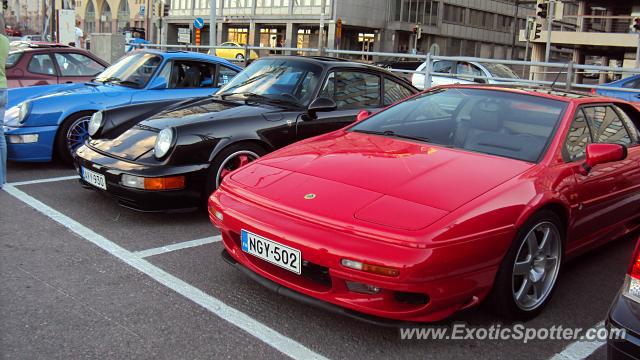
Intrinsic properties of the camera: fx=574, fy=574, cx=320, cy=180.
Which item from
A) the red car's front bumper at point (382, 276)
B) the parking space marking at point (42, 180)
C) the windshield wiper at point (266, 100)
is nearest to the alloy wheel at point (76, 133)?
the parking space marking at point (42, 180)

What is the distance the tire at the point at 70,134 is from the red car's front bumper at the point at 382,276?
4463mm

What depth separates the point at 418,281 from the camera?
2.71 meters

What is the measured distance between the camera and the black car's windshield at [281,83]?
18.6ft

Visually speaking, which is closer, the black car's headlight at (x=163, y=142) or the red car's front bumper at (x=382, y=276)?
the red car's front bumper at (x=382, y=276)

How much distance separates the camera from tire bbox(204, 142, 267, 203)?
4.91 m

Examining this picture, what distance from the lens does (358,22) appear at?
2128 inches

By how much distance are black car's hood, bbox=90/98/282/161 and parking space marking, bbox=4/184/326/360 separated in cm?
72

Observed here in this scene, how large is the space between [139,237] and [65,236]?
1.80ft

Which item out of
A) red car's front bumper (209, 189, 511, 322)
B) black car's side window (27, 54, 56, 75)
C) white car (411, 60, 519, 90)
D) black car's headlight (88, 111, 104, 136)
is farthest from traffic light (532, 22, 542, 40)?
red car's front bumper (209, 189, 511, 322)

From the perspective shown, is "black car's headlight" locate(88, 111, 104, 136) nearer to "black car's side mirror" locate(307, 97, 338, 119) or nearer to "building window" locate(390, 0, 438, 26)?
"black car's side mirror" locate(307, 97, 338, 119)

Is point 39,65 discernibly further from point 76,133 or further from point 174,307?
point 174,307

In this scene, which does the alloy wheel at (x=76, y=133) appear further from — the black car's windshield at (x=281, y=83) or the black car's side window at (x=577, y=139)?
the black car's side window at (x=577, y=139)

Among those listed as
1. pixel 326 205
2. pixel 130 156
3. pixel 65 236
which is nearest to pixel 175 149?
pixel 130 156

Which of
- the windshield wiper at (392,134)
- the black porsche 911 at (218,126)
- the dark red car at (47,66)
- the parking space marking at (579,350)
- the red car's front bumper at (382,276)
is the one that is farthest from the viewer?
the dark red car at (47,66)
